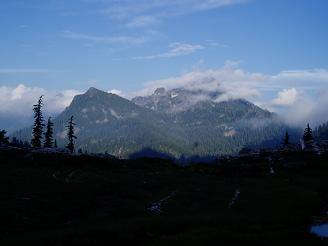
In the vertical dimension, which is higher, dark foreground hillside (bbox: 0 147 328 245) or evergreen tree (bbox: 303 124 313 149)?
evergreen tree (bbox: 303 124 313 149)

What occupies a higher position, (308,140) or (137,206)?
(308,140)

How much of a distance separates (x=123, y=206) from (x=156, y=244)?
2011 centimetres

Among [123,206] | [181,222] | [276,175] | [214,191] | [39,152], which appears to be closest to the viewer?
[181,222]

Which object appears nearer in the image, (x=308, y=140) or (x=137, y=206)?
(x=137, y=206)

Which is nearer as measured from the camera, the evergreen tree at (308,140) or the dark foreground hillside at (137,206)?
the dark foreground hillside at (137,206)

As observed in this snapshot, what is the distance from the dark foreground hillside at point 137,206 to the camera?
4022 centimetres

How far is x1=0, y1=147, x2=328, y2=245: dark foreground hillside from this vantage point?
40219 mm

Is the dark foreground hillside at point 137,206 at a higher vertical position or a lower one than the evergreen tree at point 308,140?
lower

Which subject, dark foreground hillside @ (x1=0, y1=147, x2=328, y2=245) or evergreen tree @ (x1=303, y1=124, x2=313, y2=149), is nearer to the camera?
dark foreground hillside @ (x1=0, y1=147, x2=328, y2=245)

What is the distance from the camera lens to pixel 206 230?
138ft

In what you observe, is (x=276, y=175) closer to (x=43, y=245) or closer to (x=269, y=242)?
(x=269, y=242)

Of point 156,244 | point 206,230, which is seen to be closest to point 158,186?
point 206,230

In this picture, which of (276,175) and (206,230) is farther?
(276,175)

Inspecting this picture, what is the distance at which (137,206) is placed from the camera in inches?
2235
